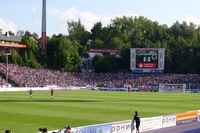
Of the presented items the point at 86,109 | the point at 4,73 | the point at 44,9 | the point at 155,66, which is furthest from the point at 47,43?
the point at 86,109

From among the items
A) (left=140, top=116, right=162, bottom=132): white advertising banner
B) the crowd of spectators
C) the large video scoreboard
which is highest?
the large video scoreboard

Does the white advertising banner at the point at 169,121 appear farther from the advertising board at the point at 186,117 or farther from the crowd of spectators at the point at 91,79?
the crowd of spectators at the point at 91,79

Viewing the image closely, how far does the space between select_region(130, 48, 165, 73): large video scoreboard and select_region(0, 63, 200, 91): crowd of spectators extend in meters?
4.42

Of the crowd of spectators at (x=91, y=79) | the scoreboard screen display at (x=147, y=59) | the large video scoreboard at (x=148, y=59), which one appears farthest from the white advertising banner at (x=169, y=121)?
the crowd of spectators at (x=91, y=79)

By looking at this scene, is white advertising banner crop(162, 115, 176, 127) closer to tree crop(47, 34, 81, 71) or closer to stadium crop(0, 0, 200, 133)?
stadium crop(0, 0, 200, 133)

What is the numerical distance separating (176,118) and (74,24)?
145 meters

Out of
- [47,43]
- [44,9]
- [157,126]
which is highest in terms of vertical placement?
[44,9]

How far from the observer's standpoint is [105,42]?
152m

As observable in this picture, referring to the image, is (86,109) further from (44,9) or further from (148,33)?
(148,33)

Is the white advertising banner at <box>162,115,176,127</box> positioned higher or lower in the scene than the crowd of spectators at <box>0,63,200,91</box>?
lower

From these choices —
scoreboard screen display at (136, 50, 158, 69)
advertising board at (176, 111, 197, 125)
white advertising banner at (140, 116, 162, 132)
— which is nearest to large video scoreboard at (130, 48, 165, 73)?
scoreboard screen display at (136, 50, 158, 69)

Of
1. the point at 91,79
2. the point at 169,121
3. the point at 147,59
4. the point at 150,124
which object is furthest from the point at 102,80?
the point at 150,124

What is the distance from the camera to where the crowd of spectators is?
92.9 m

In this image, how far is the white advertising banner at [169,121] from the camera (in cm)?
3159
